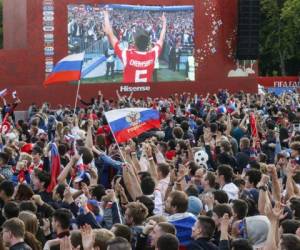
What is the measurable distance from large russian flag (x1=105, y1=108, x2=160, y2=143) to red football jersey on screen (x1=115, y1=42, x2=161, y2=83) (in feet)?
74.8

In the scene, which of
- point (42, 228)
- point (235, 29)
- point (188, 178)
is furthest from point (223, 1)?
point (42, 228)

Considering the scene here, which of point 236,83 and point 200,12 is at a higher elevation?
point 200,12

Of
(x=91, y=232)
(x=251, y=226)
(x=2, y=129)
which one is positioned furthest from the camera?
(x=2, y=129)

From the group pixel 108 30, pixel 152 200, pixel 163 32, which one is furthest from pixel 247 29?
pixel 152 200

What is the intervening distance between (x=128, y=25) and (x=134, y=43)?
84cm

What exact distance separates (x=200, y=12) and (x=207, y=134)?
23652 millimetres

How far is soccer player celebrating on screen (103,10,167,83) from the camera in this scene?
35375mm

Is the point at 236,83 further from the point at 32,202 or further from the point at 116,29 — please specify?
the point at 32,202

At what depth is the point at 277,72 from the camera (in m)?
62.8

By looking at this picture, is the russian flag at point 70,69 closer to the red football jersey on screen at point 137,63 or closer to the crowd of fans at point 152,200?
the crowd of fans at point 152,200

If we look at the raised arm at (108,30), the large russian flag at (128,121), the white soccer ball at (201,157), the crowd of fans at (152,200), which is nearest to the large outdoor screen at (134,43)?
the raised arm at (108,30)

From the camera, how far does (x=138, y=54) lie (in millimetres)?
36062

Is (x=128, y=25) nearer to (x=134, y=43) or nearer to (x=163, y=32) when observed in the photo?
(x=134, y=43)

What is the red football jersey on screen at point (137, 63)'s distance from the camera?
35750 mm
